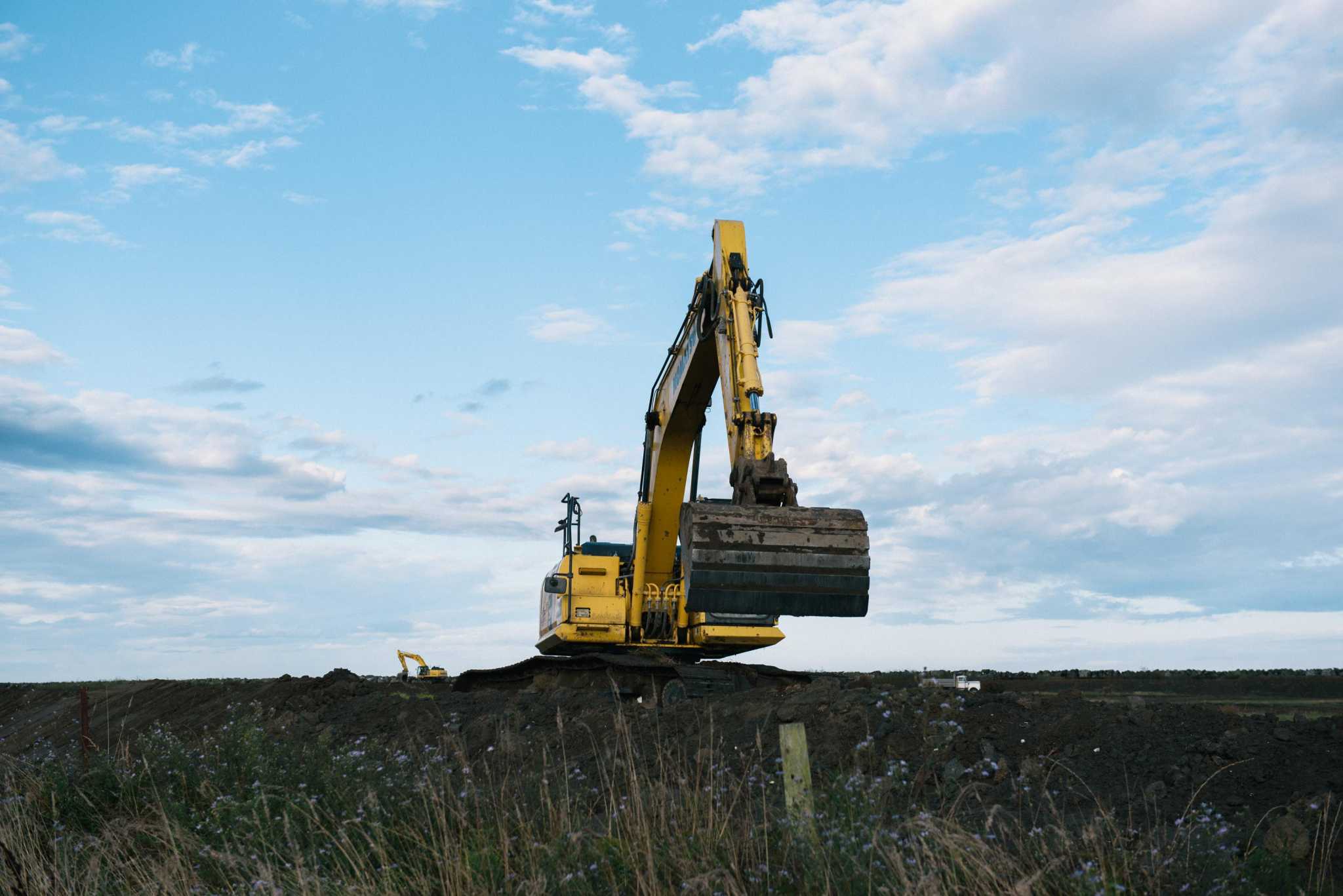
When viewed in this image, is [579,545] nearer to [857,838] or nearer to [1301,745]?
[1301,745]

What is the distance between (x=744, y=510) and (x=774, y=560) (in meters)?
0.54

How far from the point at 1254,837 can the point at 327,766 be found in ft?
21.4

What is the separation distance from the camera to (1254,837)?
713 centimetres

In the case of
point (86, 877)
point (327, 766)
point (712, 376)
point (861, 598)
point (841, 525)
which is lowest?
point (86, 877)

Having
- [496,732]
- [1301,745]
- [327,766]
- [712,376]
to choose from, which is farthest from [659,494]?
[1301,745]

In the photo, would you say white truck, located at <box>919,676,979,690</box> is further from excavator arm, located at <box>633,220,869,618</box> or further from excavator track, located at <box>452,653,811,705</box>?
excavator track, located at <box>452,653,811,705</box>

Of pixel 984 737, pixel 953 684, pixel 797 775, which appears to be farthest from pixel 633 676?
pixel 797 775

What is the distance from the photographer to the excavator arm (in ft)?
35.9

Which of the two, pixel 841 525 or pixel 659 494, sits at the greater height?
pixel 659 494

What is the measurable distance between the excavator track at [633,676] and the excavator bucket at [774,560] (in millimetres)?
5705

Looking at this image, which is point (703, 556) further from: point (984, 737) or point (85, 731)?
point (85, 731)

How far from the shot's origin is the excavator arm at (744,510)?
1095cm

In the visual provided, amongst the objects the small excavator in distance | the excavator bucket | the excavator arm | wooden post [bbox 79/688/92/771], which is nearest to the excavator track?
the small excavator in distance

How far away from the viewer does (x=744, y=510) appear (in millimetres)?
11070
